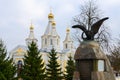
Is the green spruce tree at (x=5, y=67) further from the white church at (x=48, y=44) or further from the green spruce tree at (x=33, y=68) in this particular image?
the white church at (x=48, y=44)

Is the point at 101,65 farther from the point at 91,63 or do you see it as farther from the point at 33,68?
→ the point at 33,68

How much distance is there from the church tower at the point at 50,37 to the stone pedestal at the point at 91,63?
2284 inches

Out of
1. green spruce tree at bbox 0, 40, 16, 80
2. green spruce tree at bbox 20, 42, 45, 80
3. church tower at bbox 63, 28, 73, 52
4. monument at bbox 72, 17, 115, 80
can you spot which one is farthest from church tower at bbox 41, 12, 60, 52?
monument at bbox 72, 17, 115, 80

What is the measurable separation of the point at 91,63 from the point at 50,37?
194ft

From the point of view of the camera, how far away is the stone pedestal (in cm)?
1661

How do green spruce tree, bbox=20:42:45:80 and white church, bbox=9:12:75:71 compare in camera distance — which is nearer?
green spruce tree, bbox=20:42:45:80

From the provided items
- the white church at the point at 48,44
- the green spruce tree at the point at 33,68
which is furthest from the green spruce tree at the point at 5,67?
the white church at the point at 48,44

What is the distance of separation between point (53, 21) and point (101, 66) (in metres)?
60.2

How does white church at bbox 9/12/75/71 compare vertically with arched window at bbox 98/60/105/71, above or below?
above

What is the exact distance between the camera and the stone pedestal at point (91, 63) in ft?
54.5

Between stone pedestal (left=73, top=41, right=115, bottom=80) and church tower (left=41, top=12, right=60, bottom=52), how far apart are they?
5801cm

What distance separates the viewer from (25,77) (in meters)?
Result: 34.2

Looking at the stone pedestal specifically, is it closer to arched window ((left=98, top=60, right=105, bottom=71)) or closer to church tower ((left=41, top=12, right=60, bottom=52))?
arched window ((left=98, top=60, right=105, bottom=71))

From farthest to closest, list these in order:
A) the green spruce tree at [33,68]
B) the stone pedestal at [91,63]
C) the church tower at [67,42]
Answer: the church tower at [67,42] < the green spruce tree at [33,68] < the stone pedestal at [91,63]
